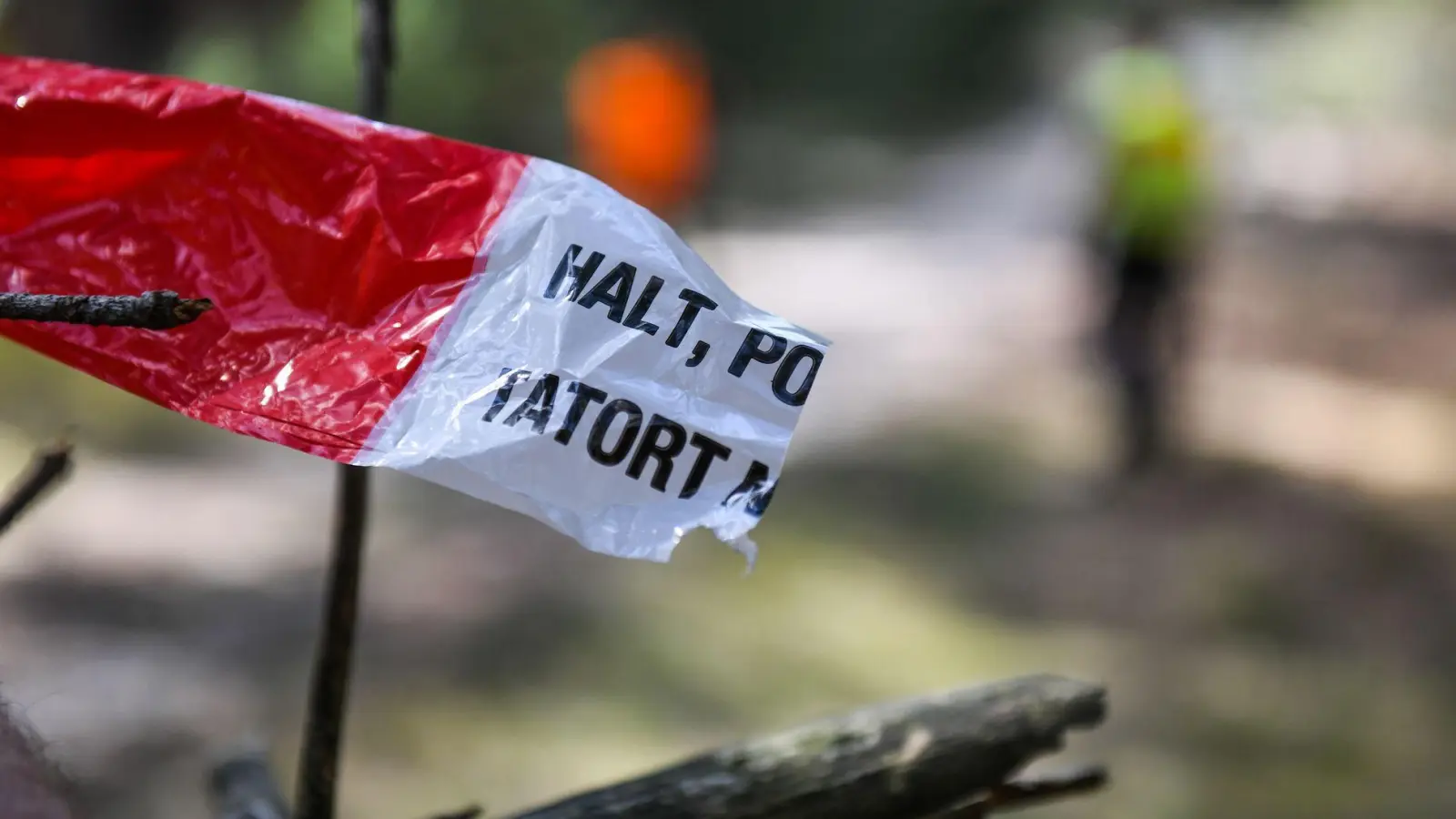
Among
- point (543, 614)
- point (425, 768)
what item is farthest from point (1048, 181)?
point (425, 768)

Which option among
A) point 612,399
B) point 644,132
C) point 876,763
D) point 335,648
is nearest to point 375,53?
point 612,399

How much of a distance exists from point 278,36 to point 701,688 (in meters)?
7.06

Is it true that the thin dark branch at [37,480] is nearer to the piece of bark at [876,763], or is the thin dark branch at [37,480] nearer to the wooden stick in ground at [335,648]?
the wooden stick in ground at [335,648]

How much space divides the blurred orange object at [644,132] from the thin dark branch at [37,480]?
22.2ft

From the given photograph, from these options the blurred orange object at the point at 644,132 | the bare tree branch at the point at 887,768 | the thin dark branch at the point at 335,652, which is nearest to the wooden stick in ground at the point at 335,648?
the thin dark branch at the point at 335,652

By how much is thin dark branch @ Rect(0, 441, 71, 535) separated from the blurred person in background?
460 cm

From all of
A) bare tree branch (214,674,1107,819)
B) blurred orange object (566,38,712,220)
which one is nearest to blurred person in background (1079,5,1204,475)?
blurred orange object (566,38,712,220)

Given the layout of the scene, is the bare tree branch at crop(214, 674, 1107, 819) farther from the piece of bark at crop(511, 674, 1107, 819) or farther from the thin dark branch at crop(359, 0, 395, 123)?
the thin dark branch at crop(359, 0, 395, 123)

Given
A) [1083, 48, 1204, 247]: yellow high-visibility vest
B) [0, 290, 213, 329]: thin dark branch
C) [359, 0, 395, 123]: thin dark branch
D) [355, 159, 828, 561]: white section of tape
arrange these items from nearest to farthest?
[0, 290, 213, 329]: thin dark branch
[355, 159, 828, 561]: white section of tape
[359, 0, 395, 123]: thin dark branch
[1083, 48, 1204, 247]: yellow high-visibility vest

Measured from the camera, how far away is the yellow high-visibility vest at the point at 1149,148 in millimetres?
5055

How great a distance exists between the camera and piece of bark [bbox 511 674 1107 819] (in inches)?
47.4

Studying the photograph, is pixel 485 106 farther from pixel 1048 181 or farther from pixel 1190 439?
pixel 1190 439

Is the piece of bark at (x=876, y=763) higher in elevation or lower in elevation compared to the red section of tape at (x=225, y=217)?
lower

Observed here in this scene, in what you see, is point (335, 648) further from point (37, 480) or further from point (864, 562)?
point (864, 562)
